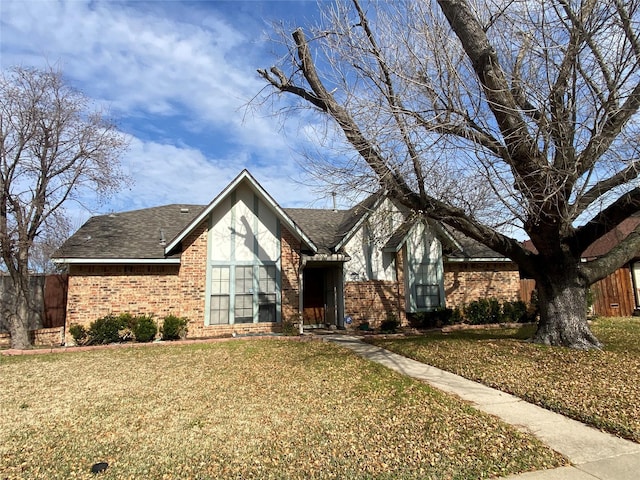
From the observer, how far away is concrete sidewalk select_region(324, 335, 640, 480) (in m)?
3.74

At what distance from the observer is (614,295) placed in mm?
18188

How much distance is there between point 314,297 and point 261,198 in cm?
456

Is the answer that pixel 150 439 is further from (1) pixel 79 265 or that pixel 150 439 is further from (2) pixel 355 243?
(2) pixel 355 243

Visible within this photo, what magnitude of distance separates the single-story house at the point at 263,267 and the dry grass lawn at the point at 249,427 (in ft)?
15.5

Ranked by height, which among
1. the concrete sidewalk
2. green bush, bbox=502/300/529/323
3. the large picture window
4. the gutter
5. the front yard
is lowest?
the concrete sidewalk

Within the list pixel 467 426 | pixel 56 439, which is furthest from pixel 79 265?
pixel 467 426

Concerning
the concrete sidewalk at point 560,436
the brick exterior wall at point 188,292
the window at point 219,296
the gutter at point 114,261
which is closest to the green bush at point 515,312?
the brick exterior wall at point 188,292

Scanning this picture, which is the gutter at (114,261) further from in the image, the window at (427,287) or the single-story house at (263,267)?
the window at (427,287)

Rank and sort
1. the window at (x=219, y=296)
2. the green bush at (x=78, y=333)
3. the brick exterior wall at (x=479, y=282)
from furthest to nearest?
A: the brick exterior wall at (x=479, y=282) → the window at (x=219, y=296) → the green bush at (x=78, y=333)

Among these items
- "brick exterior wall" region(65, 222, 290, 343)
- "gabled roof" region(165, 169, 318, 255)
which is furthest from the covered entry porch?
"brick exterior wall" region(65, 222, 290, 343)

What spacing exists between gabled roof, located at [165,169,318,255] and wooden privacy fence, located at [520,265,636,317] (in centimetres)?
1033

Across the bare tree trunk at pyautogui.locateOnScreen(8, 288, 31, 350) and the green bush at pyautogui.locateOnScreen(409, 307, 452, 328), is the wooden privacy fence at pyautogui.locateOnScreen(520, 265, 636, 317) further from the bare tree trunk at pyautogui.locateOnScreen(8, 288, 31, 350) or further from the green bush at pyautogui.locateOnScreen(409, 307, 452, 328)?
the bare tree trunk at pyautogui.locateOnScreen(8, 288, 31, 350)

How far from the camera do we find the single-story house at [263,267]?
505 inches

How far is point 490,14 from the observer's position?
801 centimetres
